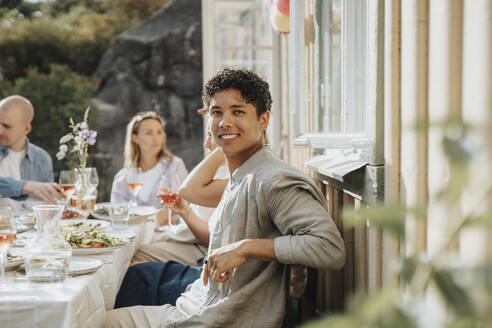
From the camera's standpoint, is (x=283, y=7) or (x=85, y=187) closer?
(x=85, y=187)

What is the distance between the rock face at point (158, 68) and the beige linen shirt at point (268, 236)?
24.5 ft

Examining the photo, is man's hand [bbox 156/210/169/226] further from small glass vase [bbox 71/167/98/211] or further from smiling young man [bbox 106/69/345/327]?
smiling young man [bbox 106/69/345/327]

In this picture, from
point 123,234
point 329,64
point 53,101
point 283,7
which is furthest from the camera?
point 53,101

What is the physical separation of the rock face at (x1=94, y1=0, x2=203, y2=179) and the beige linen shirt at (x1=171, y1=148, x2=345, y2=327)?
24.5 feet

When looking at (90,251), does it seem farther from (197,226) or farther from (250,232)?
(197,226)

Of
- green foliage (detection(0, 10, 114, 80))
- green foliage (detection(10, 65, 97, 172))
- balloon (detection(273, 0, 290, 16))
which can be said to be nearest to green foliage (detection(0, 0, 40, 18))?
green foliage (detection(0, 10, 114, 80))

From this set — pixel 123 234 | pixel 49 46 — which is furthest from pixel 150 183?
pixel 49 46

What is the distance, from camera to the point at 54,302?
1205mm

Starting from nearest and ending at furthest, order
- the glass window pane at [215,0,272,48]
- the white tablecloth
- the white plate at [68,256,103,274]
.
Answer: the white tablecloth → the white plate at [68,256,103,274] → the glass window pane at [215,0,272,48]

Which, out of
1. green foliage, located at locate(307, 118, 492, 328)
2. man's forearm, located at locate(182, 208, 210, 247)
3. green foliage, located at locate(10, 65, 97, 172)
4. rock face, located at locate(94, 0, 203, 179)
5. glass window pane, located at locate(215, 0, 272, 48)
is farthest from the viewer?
rock face, located at locate(94, 0, 203, 179)

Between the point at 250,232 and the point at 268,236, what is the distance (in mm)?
59

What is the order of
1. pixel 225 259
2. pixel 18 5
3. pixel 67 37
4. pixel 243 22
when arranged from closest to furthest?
pixel 225 259 < pixel 243 22 < pixel 67 37 < pixel 18 5

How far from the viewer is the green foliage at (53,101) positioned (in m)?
7.91

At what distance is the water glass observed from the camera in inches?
81.4
